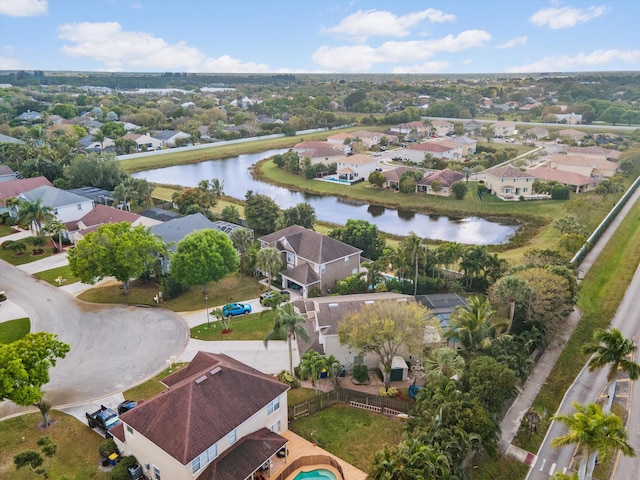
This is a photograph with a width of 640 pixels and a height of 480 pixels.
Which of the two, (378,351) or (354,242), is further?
(354,242)

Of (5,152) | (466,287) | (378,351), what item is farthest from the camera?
(5,152)

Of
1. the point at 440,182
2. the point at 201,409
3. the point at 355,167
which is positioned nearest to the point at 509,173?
the point at 440,182

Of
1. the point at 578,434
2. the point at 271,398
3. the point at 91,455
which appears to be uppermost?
the point at 578,434

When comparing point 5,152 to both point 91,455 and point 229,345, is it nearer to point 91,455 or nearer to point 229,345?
point 229,345

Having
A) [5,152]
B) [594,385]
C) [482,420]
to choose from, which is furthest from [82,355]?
[5,152]

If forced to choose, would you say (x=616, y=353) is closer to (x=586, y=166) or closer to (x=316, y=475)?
(x=316, y=475)

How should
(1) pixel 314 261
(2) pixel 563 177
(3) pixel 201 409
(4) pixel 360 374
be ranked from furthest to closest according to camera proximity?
1. (2) pixel 563 177
2. (1) pixel 314 261
3. (4) pixel 360 374
4. (3) pixel 201 409

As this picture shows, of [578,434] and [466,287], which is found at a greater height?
[578,434]
